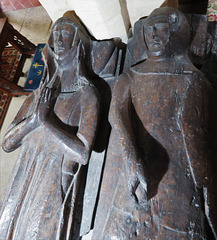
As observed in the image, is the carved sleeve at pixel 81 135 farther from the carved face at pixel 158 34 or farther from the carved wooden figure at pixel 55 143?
the carved face at pixel 158 34

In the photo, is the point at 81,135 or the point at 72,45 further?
the point at 72,45

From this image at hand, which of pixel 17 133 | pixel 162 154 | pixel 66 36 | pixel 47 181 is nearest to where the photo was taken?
pixel 162 154

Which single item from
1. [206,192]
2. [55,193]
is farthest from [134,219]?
[55,193]

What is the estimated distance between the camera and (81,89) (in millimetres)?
1685

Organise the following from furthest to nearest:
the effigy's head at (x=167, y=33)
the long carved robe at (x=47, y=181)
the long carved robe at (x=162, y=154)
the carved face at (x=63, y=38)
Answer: the carved face at (x=63, y=38), the effigy's head at (x=167, y=33), the long carved robe at (x=47, y=181), the long carved robe at (x=162, y=154)

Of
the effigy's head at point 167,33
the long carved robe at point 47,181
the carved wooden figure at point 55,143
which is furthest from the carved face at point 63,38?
the effigy's head at point 167,33

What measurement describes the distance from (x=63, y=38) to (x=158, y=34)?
774mm

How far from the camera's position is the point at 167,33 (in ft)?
4.72

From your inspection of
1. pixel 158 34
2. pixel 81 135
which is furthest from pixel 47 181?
pixel 158 34

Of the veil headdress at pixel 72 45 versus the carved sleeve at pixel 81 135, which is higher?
the veil headdress at pixel 72 45

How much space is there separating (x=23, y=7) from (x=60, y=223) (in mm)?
4059

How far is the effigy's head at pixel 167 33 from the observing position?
1.44m

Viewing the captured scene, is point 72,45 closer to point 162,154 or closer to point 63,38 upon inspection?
point 63,38

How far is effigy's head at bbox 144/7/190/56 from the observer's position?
1438 mm
